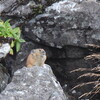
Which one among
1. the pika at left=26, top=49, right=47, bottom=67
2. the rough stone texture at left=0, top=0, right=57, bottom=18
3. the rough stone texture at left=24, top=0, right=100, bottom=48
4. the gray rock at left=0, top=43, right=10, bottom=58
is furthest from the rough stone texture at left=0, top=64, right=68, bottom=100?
the rough stone texture at left=0, top=0, right=57, bottom=18

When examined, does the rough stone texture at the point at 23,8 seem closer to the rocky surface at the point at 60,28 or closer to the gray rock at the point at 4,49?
the rocky surface at the point at 60,28

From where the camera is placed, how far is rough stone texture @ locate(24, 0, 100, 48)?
5.45 meters

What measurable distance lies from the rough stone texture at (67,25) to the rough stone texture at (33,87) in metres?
1.37

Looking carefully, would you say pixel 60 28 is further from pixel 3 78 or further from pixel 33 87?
pixel 33 87

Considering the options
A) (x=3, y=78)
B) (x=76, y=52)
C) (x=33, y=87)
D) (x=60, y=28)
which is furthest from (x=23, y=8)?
(x=33, y=87)

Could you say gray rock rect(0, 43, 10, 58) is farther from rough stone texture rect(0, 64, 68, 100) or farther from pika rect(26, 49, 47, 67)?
rough stone texture rect(0, 64, 68, 100)

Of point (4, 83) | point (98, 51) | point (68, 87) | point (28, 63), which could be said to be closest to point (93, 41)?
point (98, 51)

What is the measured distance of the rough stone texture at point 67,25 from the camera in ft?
17.9

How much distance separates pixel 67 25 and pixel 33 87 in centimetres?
194

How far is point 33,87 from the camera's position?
3928 mm

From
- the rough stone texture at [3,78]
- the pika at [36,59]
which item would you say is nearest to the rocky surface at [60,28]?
the rough stone texture at [3,78]

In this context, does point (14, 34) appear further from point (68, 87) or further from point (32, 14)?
point (68, 87)

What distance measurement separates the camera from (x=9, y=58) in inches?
226

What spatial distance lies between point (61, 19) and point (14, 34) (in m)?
1.08
